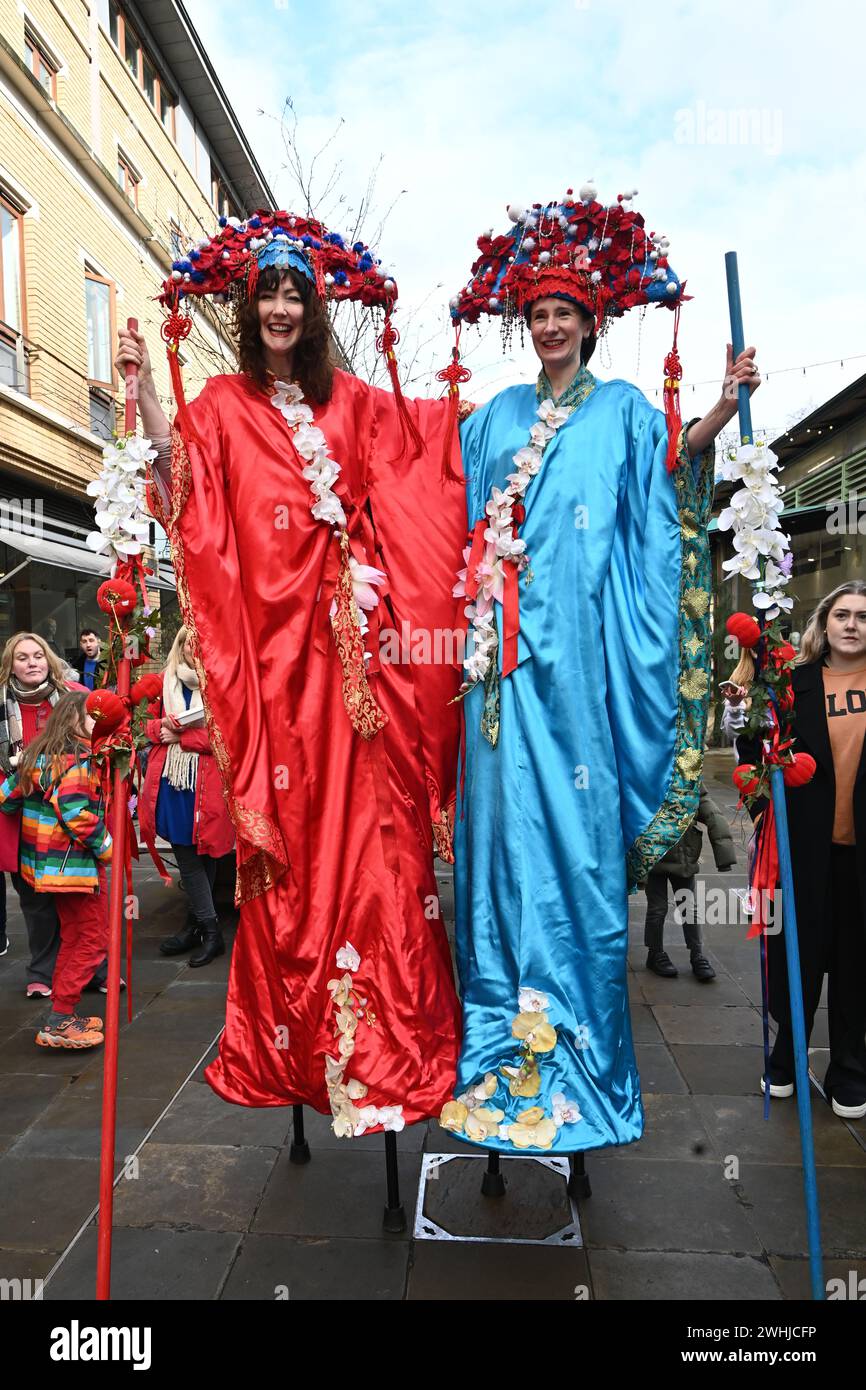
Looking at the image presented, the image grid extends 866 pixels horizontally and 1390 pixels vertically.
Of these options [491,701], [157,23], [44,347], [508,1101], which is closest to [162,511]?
[491,701]

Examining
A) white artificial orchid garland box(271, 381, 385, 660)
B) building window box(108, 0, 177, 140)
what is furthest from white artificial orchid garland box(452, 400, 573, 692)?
building window box(108, 0, 177, 140)

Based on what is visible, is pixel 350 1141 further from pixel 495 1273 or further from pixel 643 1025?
pixel 643 1025

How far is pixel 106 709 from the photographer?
207cm

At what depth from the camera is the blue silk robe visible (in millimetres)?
2191

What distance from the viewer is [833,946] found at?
309 cm

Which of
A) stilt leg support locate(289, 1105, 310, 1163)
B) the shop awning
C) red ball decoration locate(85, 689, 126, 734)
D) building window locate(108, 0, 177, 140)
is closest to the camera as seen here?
red ball decoration locate(85, 689, 126, 734)

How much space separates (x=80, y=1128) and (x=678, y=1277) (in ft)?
6.41

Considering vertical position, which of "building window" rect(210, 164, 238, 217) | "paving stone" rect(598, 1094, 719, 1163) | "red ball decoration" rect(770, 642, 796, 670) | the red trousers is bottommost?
"paving stone" rect(598, 1094, 719, 1163)

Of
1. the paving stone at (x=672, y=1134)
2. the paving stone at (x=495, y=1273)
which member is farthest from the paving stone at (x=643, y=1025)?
the paving stone at (x=495, y=1273)

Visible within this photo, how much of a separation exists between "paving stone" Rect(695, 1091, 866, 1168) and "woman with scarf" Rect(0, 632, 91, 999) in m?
2.83

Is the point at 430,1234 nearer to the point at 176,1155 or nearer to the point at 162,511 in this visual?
the point at 176,1155

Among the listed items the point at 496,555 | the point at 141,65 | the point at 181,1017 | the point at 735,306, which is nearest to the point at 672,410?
the point at 735,306

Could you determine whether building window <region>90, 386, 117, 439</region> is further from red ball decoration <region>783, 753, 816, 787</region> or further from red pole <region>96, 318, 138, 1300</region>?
red ball decoration <region>783, 753, 816, 787</region>

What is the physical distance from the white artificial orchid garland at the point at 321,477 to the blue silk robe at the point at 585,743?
0.35m
